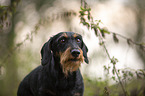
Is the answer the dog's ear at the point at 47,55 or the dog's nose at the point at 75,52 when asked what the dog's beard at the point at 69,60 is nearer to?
the dog's nose at the point at 75,52

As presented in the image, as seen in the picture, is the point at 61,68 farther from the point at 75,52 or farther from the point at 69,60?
the point at 75,52

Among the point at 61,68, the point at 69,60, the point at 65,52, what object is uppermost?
the point at 65,52

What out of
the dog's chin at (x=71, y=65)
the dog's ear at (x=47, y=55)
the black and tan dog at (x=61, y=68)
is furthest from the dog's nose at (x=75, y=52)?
the dog's ear at (x=47, y=55)

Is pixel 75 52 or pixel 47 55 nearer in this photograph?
pixel 75 52

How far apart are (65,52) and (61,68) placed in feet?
1.83

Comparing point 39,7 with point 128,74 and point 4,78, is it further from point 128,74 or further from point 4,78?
point 128,74

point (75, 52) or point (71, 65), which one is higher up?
point (75, 52)

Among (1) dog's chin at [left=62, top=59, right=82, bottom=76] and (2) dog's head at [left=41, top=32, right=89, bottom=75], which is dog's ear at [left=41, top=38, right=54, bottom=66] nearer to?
(2) dog's head at [left=41, top=32, right=89, bottom=75]

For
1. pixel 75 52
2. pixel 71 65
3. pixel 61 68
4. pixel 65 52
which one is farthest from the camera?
pixel 61 68

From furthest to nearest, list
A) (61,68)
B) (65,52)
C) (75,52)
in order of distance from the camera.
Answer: (61,68) → (65,52) → (75,52)

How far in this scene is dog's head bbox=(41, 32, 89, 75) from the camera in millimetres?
3303

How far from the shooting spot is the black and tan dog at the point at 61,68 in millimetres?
3386

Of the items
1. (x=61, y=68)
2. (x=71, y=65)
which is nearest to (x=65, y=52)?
(x=71, y=65)

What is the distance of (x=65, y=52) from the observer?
334 centimetres
